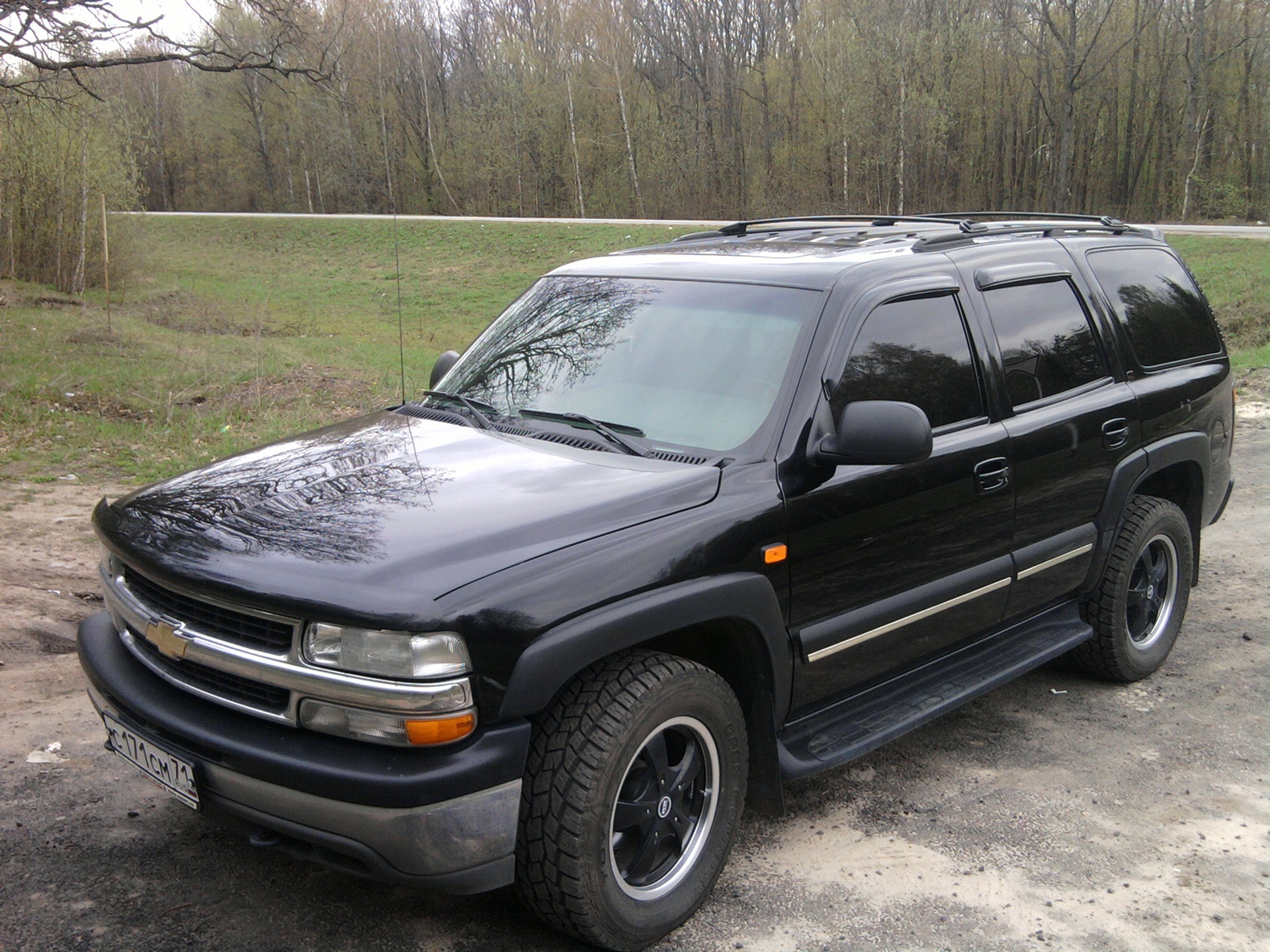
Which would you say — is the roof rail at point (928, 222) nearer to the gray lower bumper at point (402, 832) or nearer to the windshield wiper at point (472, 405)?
the windshield wiper at point (472, 405)

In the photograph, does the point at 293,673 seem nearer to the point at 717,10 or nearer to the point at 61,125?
the point at 61,125

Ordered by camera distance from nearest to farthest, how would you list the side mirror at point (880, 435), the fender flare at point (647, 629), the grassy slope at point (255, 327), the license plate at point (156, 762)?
the fender flare at point (647, 629)
the license plate at point (156, 762)
the side mirror at point (880, 435)
the grassy slope at point (255, 327)

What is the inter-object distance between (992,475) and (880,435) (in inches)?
35.9

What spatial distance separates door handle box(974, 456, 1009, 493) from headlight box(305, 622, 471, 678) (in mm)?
2130

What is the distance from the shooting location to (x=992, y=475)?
3.92 meters

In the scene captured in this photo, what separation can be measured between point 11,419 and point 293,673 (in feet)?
29.6

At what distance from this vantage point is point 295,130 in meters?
50.4

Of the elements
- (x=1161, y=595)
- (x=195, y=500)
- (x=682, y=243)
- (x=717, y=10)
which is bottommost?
(x=1161, y=595)

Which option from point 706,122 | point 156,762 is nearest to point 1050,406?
point 156,762

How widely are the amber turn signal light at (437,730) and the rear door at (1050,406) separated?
2.39 metres

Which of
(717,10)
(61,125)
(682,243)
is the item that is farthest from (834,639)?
(717,10)

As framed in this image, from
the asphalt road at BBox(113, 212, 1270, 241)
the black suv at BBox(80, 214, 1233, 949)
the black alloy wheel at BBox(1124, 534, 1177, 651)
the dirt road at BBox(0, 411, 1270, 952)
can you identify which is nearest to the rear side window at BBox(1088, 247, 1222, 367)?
the black suv at BBox(80, 214, 1233, 949)

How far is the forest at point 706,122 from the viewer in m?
32.3

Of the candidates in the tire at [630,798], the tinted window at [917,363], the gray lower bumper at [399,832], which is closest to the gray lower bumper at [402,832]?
the gray lower bumper at [399,832]
